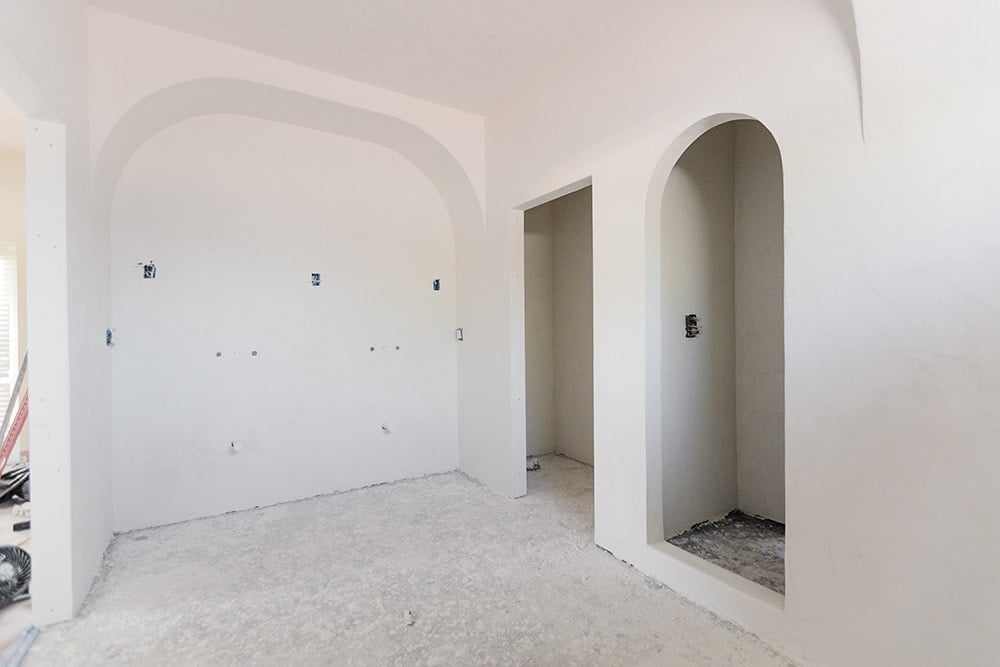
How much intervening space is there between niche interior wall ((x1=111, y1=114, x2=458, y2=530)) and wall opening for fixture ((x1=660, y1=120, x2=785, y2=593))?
75.1 inches

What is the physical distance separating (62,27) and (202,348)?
170cm

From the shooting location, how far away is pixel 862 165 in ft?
4.59

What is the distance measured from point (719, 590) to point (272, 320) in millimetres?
2966

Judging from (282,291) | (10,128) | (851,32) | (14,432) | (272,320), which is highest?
(10,128)

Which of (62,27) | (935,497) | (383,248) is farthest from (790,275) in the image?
(62,27)

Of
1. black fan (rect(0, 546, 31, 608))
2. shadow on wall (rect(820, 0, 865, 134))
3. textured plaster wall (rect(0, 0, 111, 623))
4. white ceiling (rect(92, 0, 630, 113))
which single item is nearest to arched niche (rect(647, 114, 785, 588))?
shadow on wall (rect(820, 0, 865, 134))

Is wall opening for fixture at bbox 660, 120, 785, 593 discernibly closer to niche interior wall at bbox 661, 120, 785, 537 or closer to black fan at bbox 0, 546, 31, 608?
niche interior wall at bbox 661, 120, 785, 537

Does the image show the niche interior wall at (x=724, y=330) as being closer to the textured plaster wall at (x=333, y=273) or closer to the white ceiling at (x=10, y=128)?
the textured plaster wall at (x=333, y=273)

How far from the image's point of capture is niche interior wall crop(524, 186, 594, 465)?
3918 mm

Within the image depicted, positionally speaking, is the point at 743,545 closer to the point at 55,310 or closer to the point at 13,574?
the point at 55,310

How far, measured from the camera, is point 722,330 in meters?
2.65

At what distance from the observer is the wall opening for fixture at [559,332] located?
390 centimetres

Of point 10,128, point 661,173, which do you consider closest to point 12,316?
point 10,128

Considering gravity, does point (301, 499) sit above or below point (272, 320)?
below
